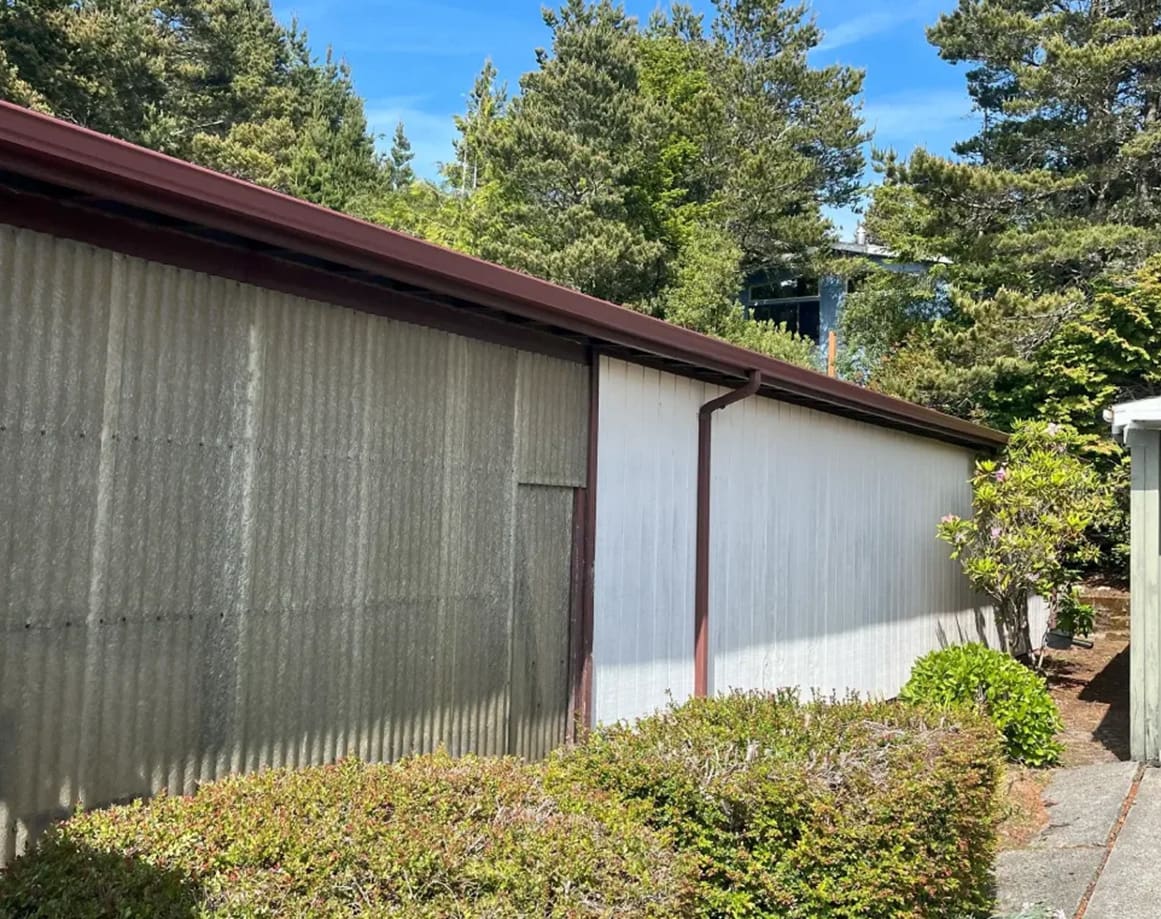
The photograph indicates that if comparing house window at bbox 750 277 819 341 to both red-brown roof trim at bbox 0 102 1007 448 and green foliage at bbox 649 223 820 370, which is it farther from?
red-brown roof trim at bbox 0 102 1007 448

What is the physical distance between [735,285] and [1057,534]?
13.7m

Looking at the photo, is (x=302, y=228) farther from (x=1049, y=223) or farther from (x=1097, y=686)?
(x=1049, y=223)

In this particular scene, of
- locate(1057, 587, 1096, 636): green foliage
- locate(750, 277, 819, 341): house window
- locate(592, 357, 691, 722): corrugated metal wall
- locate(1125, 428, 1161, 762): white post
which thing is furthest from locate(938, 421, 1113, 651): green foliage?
locate(750, 277, 819, 341): house window

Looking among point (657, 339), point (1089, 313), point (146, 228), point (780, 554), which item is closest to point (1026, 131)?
point (1089, 313)

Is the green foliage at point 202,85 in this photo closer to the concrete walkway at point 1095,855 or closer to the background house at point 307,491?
the background house at point 307,491

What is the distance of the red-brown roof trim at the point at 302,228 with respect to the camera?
2.99 metres

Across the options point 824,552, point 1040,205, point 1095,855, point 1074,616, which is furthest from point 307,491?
point 1040,205

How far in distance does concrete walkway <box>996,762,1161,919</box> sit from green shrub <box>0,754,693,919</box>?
2.63 m

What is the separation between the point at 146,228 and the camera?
3.63m

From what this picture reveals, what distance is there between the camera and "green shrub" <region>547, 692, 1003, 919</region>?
388 cm

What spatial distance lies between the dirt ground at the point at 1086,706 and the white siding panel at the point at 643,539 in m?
2.33

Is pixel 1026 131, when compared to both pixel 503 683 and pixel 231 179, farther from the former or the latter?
pixel 231 179

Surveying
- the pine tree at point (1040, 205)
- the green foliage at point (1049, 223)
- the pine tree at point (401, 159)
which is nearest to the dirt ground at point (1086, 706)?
the green foliage at point (1049, 223)

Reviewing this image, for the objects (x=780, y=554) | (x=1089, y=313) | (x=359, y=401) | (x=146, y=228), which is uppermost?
(x=1089, y=313)
